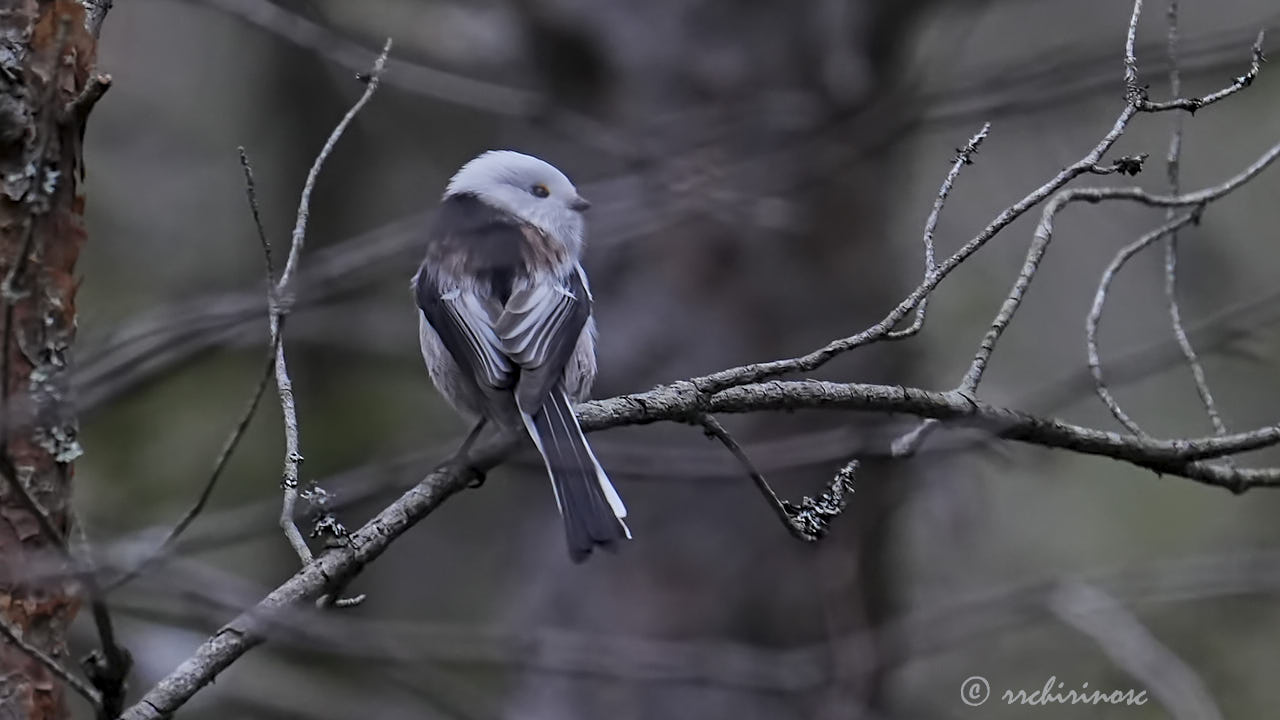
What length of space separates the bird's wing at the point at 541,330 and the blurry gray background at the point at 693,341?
0.19 meters

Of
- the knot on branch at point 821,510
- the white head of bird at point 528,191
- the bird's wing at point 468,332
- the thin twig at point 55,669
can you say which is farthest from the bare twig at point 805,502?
the white head of bird at point 528,191

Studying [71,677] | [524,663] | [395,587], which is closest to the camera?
[71,677]

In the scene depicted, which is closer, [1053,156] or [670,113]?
[670,113]

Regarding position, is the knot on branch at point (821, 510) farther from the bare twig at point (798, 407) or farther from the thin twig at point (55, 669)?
the thin twig at point (55, 669)

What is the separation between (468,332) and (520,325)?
140 millimetres

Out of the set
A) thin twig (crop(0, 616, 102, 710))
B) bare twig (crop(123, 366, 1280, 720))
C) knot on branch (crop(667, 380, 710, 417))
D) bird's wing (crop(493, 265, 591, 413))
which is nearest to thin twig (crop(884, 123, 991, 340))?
bare twig (crop(123, 366, 1280, 720))

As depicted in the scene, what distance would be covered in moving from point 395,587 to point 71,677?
522 cm

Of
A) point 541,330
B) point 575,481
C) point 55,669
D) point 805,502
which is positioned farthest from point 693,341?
point 55,669

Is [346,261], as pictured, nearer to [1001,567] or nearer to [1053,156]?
A: [1053,156]

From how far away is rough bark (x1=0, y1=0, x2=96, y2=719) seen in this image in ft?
7.36

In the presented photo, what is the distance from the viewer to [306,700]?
4762mm

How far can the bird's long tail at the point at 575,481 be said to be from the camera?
2633 millimetres

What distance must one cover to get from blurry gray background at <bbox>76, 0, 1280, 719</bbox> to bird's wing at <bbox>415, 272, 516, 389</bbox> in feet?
0.84

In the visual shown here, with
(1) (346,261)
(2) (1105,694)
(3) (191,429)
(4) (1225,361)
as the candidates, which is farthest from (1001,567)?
(1) (346,261)
